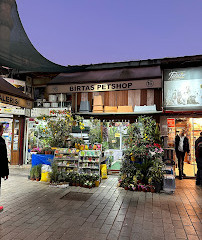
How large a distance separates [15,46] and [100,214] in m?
6.62

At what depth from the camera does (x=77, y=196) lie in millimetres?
6793

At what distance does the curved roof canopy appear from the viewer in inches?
270

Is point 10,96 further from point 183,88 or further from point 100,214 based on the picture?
point 183,88

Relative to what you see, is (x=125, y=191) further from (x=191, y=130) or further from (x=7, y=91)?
(x=191, y=130)

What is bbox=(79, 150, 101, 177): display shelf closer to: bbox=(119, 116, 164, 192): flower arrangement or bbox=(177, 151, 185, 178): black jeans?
bbox=(119, 116, 164, 192): flower arrangement

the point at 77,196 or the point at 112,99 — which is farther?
the point at 112,99

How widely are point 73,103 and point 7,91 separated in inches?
277

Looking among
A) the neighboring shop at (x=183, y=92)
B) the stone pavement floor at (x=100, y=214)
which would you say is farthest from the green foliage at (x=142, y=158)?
the neighboring shop at (x=183, y=92)

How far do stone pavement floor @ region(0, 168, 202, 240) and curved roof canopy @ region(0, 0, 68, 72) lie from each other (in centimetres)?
502

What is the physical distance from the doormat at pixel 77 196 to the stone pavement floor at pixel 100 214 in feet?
0.64

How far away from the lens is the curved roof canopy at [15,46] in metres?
6.87

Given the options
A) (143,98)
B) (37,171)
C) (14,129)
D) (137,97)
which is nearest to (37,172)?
(37,171)

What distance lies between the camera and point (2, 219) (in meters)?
4.78

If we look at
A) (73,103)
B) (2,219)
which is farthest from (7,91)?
(73,103)
